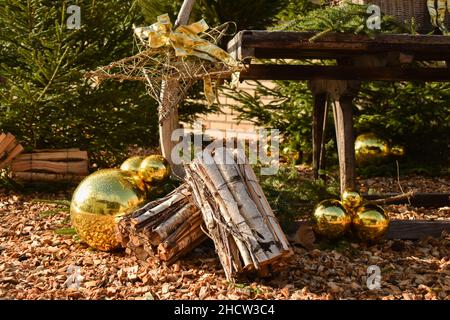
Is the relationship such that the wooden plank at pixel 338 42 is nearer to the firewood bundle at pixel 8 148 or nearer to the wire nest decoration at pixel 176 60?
the wire nest decoration at pixel 176 60

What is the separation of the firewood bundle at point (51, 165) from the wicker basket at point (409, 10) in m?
2.94

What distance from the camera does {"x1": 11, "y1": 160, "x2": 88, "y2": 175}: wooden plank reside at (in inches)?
224

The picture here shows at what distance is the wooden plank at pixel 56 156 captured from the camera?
5711 mm

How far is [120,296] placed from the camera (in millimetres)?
3135

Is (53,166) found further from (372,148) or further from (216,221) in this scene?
(372,148)

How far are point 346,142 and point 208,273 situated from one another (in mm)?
1761

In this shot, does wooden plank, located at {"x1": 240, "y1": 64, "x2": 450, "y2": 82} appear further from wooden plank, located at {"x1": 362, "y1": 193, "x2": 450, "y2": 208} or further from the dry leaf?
the dry leaf

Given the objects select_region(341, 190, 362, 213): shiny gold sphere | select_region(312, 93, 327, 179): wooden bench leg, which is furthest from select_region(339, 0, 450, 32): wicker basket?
select_region(341, 190, 362, 213): shiny gold sphere

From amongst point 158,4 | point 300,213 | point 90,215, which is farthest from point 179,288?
point 158,4

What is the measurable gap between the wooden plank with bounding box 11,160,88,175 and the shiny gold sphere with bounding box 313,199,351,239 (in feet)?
9.07

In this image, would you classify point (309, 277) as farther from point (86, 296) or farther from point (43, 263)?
point (43, 263)

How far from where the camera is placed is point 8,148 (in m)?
5.55

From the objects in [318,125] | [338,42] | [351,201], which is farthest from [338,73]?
[318,125]

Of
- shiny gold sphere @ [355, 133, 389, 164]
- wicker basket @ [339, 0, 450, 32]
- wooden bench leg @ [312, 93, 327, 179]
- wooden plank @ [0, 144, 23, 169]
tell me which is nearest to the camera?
wicker basket @ [339, 0, 450, 32]
